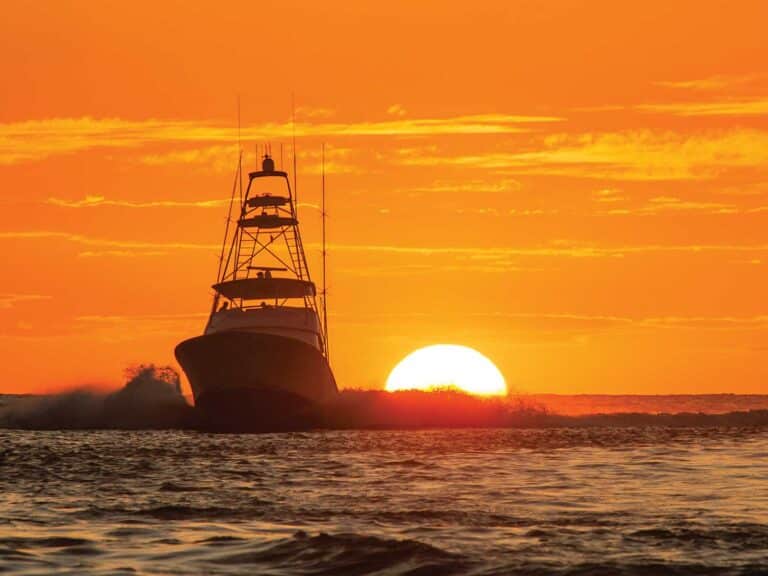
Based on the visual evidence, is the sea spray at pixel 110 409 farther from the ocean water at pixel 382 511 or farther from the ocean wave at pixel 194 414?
the ocean water at pixel 382 511

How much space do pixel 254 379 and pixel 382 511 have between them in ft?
132

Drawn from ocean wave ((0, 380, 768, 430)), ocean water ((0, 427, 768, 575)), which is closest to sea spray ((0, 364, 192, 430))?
ocean wave ((0, 380, 768, 430))

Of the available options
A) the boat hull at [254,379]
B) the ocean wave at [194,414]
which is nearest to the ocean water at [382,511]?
the boat hull at [254,379]

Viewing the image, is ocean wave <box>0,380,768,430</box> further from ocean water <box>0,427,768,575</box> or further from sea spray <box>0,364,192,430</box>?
ocean water <box>0,427,768,575</box>

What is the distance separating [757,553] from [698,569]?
1.73 meters

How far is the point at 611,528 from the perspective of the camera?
21.6 m

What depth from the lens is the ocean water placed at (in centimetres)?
1825

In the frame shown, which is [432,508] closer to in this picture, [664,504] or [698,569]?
[664,504]

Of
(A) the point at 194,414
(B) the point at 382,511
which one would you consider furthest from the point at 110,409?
(B) the point at 382,511

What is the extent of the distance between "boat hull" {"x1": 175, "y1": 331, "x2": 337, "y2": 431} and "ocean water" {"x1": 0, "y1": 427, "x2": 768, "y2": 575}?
19744 millimetres

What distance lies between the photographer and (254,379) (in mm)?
64000

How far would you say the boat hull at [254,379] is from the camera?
63.3 metres

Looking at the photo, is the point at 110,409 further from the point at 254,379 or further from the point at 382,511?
the point at 382,511

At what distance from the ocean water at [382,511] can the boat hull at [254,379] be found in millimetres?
19744
